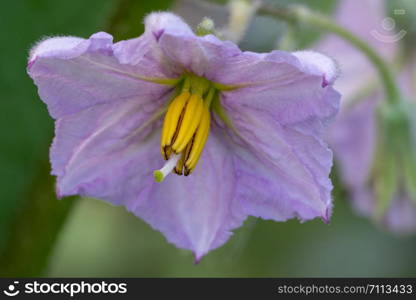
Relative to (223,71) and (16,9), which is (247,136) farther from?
(16,9)

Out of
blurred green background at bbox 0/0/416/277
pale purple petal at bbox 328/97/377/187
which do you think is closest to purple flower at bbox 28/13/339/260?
blurred green background at bbox 0/0/416/277

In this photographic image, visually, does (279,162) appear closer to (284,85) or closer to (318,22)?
(284,85)

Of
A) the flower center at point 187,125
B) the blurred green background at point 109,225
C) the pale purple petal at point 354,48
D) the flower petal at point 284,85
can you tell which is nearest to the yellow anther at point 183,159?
the flower center at point 187,125

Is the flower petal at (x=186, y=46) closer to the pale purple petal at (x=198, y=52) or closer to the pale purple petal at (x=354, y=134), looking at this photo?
the pale purple petal at (x=198, y=52)

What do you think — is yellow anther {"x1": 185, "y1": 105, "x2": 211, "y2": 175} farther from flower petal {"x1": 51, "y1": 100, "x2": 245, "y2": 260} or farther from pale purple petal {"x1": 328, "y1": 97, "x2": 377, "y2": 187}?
pale purple petal {"x1": 328, "y1": 97, "x2": 377, "y2": 187}

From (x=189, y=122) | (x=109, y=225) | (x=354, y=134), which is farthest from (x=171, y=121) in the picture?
(x=109, y=225)

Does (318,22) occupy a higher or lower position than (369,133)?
higher

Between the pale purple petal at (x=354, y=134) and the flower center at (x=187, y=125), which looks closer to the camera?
the flower center at (x=187, y=125)
